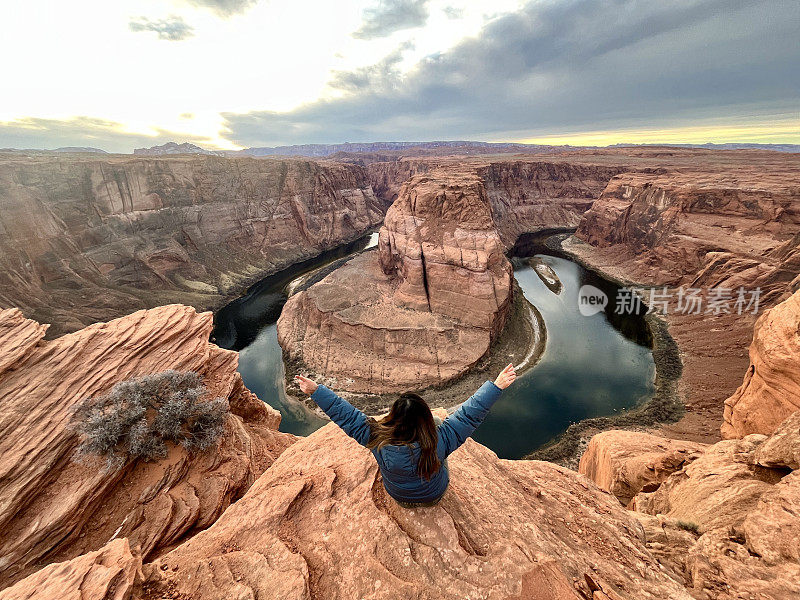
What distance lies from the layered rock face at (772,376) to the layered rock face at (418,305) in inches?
681

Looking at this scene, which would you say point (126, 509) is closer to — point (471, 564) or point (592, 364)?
point (471, 564)

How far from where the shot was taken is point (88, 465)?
27.1 ft

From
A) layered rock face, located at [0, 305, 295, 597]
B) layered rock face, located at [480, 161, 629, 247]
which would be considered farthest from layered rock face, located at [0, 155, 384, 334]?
layered rock face, located at [480, 161, 629, 247]

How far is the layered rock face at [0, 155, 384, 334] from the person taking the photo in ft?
116

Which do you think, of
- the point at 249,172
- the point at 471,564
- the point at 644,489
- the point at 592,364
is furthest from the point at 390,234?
the point at 249,172

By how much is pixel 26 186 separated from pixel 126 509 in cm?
5101

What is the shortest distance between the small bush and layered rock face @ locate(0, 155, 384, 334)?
110ft

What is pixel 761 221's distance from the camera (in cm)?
3959

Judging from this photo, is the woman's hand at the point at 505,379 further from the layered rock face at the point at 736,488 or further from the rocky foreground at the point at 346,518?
the layered rock face at the point at 736,488

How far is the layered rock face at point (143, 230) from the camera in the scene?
116 feet

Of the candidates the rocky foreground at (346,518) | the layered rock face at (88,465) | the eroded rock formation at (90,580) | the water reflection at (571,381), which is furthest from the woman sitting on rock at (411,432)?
the water reflection at (571,381)

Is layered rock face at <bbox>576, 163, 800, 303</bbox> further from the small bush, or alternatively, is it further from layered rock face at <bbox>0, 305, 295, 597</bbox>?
the small bush

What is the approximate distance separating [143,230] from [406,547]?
58414 mm

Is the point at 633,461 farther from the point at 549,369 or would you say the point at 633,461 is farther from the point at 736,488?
the point at 549,369
